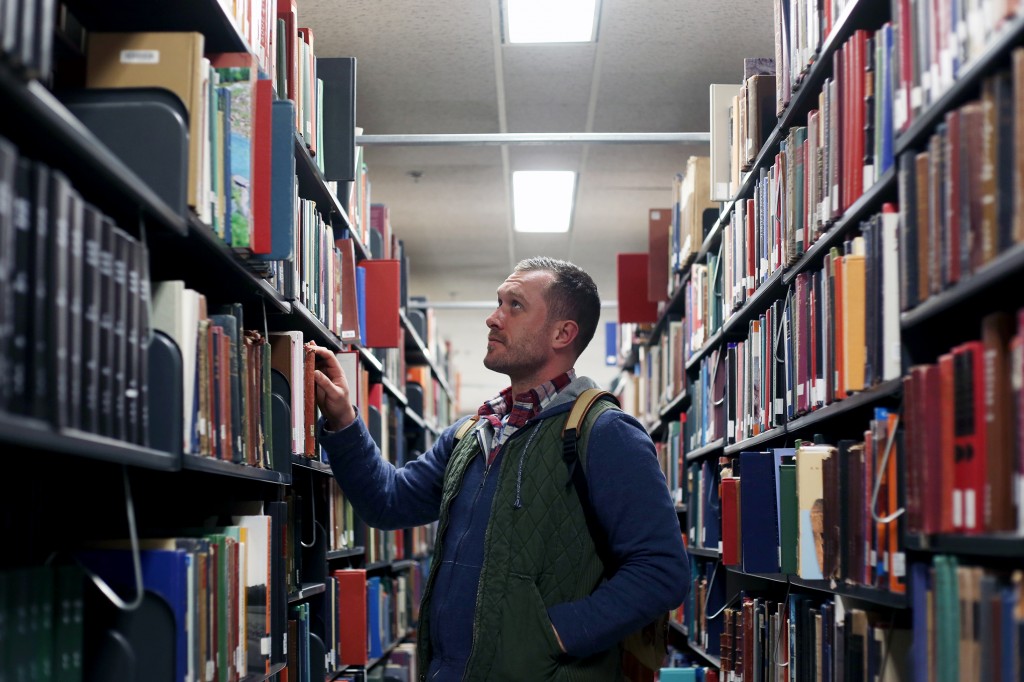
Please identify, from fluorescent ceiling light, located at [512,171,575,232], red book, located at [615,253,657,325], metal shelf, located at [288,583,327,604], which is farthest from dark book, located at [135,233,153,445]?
fluorescent ceiling light, located at [512,171,575,232]

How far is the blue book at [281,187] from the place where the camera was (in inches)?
84.0

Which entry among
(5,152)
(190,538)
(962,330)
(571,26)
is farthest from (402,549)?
(5,152)

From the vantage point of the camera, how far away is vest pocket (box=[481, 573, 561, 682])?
2.30 metres

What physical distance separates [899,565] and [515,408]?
108 centimetres

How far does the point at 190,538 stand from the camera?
6.35 ft

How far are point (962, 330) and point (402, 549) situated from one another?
14.6 ft

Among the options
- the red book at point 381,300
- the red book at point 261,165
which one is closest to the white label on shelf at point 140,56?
the red book at point 261,165

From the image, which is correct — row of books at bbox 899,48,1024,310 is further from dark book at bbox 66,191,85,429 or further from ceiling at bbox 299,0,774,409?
ceiling at bbox 299,0,774,409

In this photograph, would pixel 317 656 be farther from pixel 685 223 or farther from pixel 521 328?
pixel 685 223

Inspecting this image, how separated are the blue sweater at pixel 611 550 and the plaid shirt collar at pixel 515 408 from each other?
0.16ft

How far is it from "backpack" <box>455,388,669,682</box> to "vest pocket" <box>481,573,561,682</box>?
0.60 feet

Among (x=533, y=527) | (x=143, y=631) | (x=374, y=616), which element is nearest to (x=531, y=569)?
(x=533, y=527)

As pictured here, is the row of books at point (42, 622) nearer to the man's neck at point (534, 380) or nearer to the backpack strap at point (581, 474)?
the backpack strap at point (581, 474)

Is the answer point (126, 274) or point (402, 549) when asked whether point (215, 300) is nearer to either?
point (126, 274)
